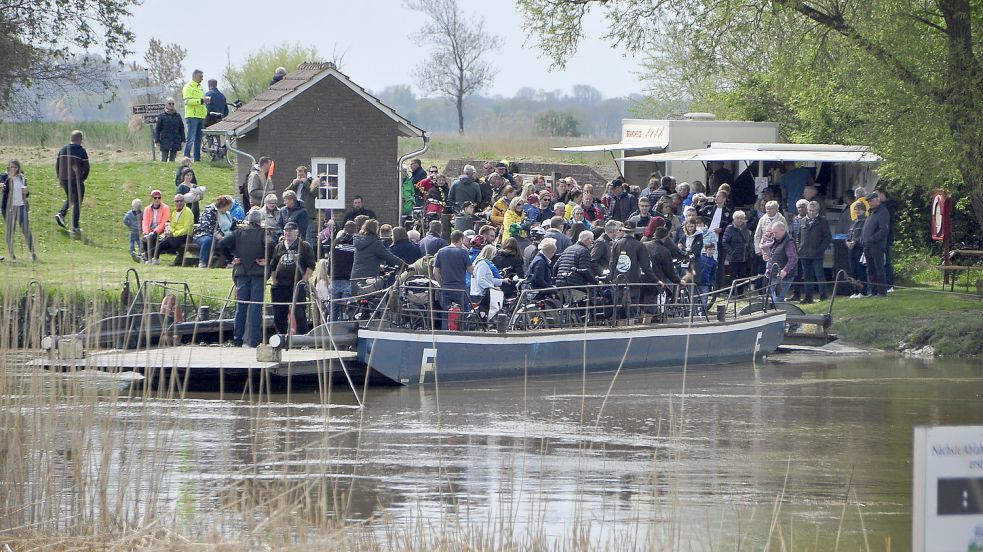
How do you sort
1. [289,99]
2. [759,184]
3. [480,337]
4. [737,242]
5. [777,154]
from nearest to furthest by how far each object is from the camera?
[480,337]
[737,242]
[777,154]
[759,184]
[289,99]

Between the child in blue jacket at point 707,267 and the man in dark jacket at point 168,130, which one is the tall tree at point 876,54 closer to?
the child in blue jacket at point 707,267

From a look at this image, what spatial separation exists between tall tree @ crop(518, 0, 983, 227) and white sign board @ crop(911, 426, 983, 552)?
60.9 feet

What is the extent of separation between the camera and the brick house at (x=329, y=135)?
29.8 meters

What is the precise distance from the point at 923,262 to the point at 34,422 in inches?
851

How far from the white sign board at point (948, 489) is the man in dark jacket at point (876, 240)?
1932cm

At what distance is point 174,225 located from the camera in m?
24.1

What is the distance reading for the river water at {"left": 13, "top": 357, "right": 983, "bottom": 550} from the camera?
33.6 ft

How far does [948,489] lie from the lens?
16.5 ft

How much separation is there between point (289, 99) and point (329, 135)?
46.6 inches

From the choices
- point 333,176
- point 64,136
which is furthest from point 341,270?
point 333,176

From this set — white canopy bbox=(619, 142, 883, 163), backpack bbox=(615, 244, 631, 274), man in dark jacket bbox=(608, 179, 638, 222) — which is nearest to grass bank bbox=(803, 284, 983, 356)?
white canopy bbox=(619, 142, 883, 163)

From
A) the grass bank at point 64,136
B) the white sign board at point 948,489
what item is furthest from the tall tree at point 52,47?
the white sign board at point 948,489

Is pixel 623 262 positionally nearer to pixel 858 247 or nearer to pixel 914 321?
pixel 914 321

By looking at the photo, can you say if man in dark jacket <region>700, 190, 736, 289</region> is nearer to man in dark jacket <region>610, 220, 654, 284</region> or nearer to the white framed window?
man in dark jacket <region>610, 220, 654, 284</region>
